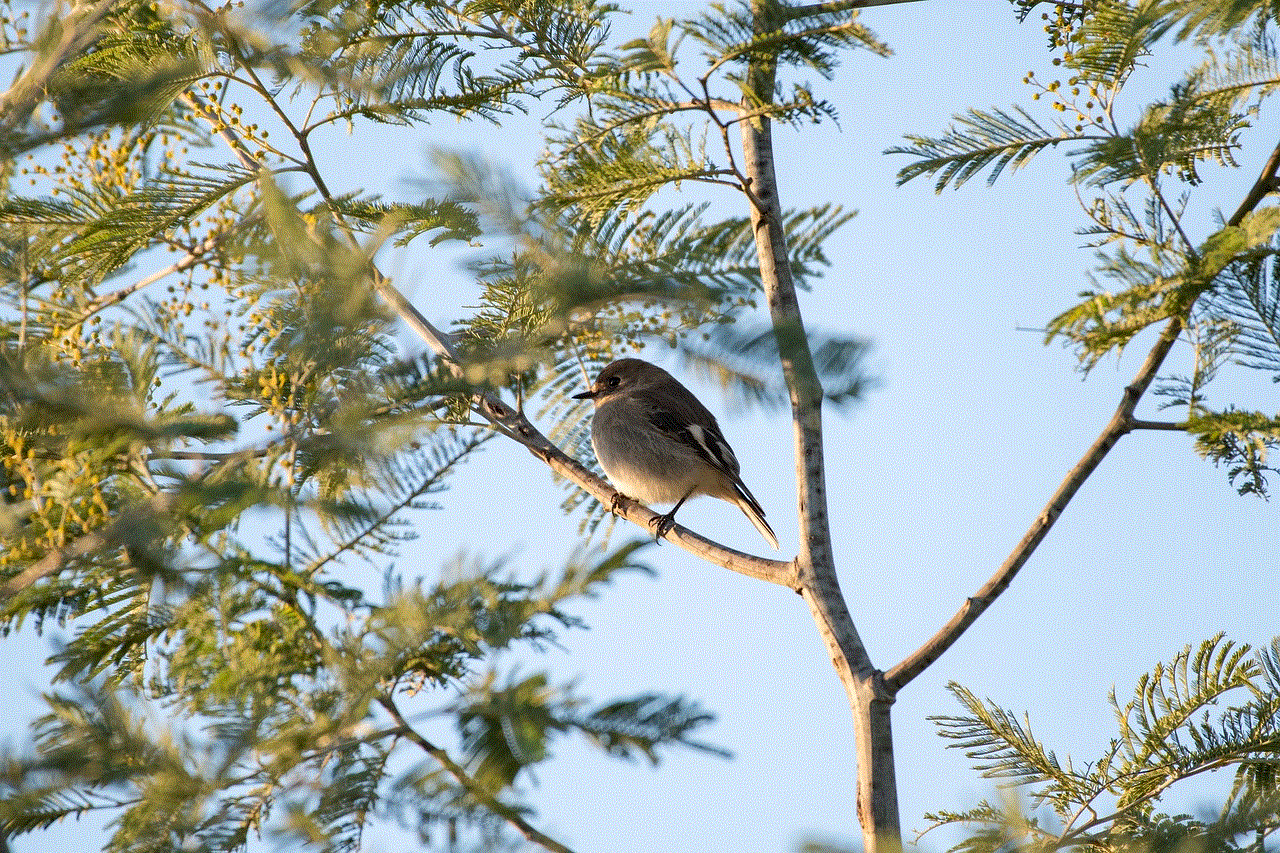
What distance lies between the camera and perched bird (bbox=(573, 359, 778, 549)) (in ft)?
22.3

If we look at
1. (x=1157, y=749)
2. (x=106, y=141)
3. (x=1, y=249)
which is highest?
(x=106, y=141)

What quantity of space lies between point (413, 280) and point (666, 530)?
2906 millimetres

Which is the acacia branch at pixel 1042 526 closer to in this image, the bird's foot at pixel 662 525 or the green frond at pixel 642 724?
the bird's foot at pixel 662 525

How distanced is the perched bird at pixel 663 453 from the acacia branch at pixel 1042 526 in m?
3.01

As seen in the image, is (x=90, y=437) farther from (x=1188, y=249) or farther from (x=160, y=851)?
(x=1188, y=249)

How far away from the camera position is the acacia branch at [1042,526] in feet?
11.0

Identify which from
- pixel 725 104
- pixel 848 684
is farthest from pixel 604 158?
pixel 848 684

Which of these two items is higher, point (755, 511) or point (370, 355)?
point (755, 511)

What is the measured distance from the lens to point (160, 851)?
1944mm

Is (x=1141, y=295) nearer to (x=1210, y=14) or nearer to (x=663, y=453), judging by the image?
(x=1210, y=14)

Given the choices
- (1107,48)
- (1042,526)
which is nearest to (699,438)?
(1042,526)

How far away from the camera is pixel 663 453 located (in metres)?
6.83

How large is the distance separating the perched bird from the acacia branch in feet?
9.87

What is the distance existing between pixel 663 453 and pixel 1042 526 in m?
3.50
